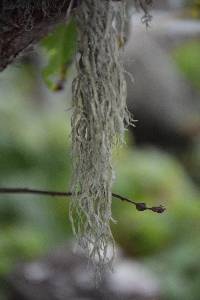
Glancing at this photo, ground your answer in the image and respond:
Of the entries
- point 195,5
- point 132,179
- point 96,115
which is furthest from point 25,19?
point 132,179

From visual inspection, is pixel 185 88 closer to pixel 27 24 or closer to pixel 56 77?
pixel 56 77

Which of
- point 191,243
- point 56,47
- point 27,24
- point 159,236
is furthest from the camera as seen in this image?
point 159,236

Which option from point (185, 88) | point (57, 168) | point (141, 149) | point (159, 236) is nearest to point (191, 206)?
point (159, 236)

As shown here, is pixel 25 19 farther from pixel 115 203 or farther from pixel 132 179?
pixel 132 179

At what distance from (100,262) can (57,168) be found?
10.6 ft

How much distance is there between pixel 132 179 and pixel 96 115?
350 centimetres

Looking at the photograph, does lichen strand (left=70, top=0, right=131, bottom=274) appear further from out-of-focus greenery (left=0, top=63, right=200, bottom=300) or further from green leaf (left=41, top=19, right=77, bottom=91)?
out-of-focus greenery (left=0, top=63, right=200, bottom=300)

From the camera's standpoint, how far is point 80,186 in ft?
2.38

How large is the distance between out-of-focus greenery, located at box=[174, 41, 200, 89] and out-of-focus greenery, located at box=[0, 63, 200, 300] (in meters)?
2.03

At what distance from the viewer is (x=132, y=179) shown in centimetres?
418

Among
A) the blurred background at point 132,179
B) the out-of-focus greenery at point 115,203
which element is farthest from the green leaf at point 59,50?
the out-of-focus greenery at point 115,203

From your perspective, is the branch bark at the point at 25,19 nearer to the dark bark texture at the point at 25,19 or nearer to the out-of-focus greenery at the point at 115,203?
the dark bark texture at the point at 25,19

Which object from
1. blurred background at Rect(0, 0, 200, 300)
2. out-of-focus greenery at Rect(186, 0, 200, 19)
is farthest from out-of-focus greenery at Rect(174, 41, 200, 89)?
out-of-focus greenery at Rect(186, 0, 200, 19)

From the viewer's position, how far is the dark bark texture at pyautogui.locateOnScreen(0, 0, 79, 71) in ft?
2.10
